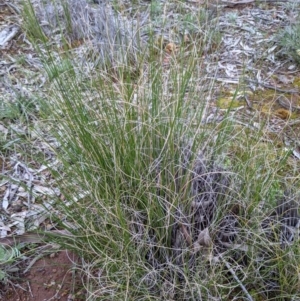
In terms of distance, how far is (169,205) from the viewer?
1.65m

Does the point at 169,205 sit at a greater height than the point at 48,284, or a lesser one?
greater

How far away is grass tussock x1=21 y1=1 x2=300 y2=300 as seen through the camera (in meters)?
1.56

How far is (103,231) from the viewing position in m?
1.60

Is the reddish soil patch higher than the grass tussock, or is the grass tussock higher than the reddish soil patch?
the grass tussock

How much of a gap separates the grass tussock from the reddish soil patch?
0.26 ft

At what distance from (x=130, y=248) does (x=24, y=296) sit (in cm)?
44

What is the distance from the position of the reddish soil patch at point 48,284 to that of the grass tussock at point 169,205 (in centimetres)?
8

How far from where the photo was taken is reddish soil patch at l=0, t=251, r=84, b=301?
1715 millimetres

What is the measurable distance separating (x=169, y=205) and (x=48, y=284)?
0.52 meters

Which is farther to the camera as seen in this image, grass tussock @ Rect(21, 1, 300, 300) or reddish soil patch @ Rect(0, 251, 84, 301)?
reddish soil patch @ Rect(0, 251, 84, 301)

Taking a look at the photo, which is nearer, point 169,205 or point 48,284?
point 169,205

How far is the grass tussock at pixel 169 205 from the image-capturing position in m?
1.56

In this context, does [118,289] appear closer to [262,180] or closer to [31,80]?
[262,180]

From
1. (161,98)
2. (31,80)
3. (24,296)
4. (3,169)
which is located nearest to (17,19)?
(31,80)
